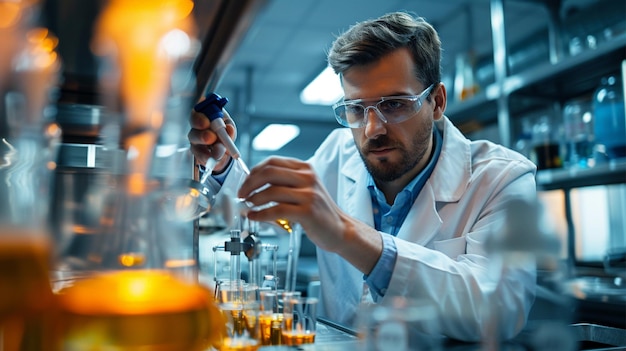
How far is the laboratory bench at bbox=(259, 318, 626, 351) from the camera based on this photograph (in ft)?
2.22

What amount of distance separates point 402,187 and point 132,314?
154 cm

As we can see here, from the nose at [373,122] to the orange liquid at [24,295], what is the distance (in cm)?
116

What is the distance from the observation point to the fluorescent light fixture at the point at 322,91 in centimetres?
561

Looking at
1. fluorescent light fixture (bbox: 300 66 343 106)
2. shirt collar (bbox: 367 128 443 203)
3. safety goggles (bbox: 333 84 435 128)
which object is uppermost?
fluorescent light fixture (bbox: 300 66 343 106)

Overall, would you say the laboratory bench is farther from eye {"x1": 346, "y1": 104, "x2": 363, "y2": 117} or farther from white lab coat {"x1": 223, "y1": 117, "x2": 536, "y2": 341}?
eye {"x1": 346, "y1": 104, "x2": 363, "y2": 117}

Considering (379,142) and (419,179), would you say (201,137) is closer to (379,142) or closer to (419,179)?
(379,142)

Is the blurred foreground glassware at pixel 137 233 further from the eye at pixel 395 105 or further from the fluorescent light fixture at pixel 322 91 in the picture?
the fluorescent light fixture at pixel 322 91

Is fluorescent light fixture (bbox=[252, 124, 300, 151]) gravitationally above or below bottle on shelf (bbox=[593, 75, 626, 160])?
above

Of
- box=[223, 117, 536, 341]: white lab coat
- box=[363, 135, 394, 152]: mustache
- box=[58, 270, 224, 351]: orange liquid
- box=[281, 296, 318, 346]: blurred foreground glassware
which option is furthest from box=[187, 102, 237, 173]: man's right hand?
box=[363, 135, 394, 152]: mustache

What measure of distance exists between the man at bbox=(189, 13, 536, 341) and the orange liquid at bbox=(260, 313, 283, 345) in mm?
199

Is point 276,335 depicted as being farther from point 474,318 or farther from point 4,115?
point 4,115

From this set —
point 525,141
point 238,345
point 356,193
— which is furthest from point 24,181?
point 525,141

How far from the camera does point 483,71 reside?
398 cm

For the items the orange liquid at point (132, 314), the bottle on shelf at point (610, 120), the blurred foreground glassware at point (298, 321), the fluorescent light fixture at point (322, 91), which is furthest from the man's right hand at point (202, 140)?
the fluorescent light fixture at point (322, 91)
